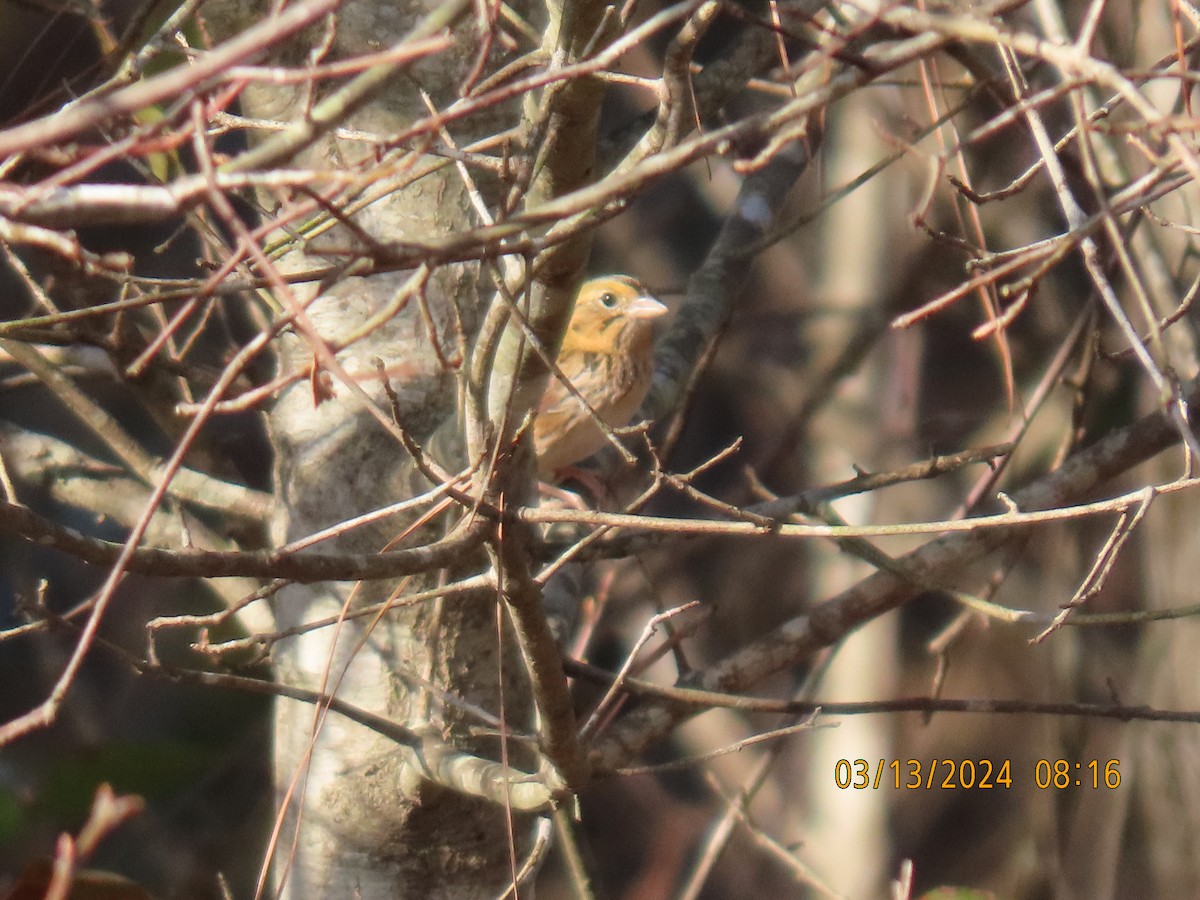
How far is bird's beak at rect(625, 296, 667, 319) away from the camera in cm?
480

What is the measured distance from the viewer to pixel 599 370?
4691 mm

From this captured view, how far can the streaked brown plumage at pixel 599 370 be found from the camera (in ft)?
14.5

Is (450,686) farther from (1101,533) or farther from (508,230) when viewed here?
(1101,533)

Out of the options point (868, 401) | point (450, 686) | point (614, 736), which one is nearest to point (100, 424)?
point (450, 686)

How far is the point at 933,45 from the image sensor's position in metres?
1.39
